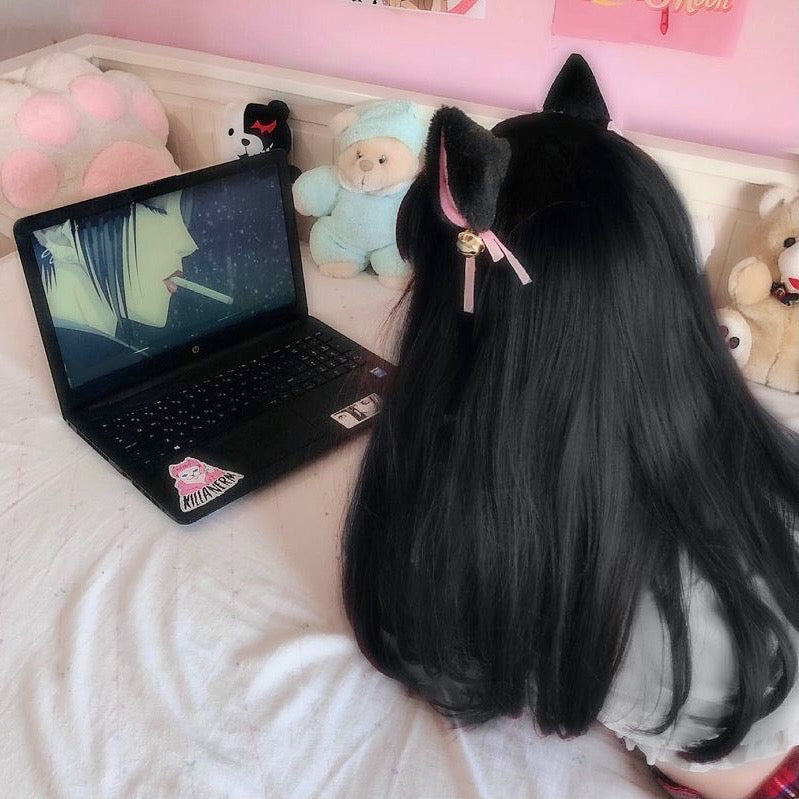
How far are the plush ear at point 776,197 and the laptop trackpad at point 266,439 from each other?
1.73 ft

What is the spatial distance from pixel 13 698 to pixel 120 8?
1.21m

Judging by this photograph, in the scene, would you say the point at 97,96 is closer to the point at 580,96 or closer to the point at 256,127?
the point at 256,127

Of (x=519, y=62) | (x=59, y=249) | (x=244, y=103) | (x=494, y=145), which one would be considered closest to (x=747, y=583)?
(x=494, y=145)

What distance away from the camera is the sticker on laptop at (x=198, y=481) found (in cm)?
70

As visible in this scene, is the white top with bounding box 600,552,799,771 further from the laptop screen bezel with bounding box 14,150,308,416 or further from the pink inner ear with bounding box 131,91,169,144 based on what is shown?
the pink inner ear with bounding box 131,91,169,144

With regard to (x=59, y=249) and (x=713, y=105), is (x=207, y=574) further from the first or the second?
(x=713, y=105)

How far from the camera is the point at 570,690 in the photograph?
1.68 ft

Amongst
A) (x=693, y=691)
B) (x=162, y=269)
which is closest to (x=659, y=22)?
(x=162, y=269)

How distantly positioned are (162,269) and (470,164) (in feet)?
1.61

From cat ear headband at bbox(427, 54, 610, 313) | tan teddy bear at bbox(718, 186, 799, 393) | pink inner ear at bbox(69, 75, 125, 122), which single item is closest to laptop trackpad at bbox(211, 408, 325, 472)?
cat ear headband at bbox(427, 54, 610, 313)

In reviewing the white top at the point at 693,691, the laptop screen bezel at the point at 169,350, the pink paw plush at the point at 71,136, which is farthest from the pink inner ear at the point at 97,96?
the white top at the point at 693,691

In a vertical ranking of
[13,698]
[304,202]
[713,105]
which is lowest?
[13,698]

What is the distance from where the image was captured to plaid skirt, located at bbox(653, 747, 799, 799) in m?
0.54

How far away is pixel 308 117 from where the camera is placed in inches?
46.2
